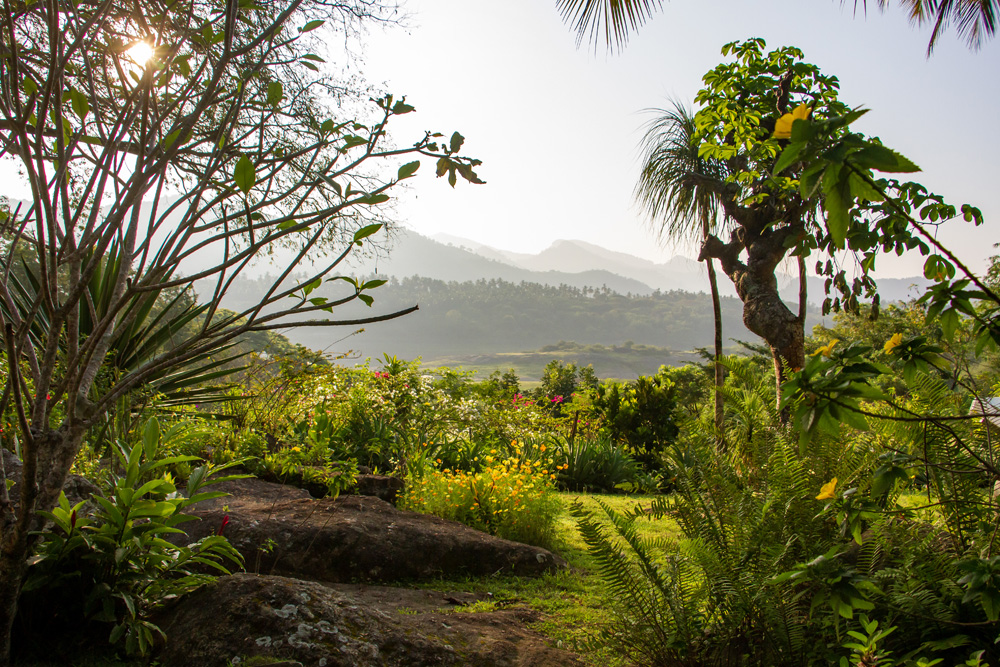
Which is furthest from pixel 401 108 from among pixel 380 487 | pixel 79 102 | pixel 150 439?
pixel 380 487

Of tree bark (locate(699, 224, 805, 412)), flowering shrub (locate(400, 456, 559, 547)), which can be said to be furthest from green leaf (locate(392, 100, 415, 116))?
tree bark (locate(699, 224, 805, 412))

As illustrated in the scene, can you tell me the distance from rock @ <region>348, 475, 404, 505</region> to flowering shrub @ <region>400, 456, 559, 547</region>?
0.87 feet

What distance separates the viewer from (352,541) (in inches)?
134

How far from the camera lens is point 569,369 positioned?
59.8 feet

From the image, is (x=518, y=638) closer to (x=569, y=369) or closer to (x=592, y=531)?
(x=592, y=531)

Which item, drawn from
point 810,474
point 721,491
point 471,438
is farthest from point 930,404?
point 471,438

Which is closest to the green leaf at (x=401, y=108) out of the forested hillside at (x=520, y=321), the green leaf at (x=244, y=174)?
the green leaf at (x=244, y=174)

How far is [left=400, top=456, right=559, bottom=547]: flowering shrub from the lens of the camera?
14.9ft

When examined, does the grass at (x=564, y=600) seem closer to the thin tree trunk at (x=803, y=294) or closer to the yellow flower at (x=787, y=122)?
the yellow flower at (x=787, y=122)

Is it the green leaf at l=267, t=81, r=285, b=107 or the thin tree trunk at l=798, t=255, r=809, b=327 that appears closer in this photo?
the green leaf at l=267, t=81, r=285, b=107

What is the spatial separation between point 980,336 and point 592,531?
1.44m

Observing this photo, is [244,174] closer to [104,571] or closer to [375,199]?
[375,199]

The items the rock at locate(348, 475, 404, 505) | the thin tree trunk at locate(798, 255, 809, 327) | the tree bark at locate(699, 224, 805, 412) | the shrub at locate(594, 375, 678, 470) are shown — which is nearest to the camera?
the rock at locate(348, 475, 404, 505)

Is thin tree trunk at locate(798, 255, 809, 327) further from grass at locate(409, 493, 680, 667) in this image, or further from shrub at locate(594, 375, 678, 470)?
shrub at locate(594, 375, 678, 470)
